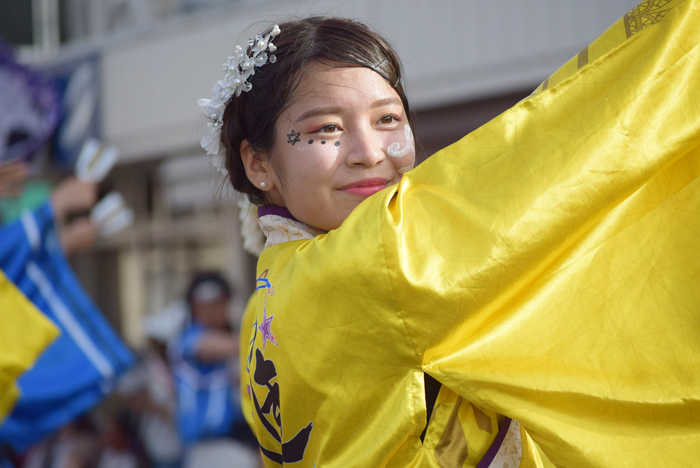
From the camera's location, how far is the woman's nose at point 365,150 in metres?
0.99

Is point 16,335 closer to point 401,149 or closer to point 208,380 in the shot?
point 208,380

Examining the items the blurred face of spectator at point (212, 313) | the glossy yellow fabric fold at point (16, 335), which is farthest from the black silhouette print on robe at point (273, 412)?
the blurred face of spectator at point (212, 313)

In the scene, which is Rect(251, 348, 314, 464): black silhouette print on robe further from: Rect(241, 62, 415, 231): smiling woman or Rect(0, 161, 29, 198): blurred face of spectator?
Rect(0, 161, 29, 198): blurred face of spectator

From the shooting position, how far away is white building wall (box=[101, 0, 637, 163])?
3436 millimetres

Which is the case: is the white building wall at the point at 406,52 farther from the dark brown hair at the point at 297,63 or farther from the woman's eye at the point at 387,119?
the woman's eye at the point at 387,119

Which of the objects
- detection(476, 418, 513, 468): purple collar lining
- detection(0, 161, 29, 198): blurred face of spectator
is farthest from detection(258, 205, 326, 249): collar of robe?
detection(0, 161, 29, 198): blurred face of spectator

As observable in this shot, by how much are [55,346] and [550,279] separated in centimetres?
256

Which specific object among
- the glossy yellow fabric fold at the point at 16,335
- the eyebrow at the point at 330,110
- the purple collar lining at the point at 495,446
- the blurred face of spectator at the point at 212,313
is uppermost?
the eyebrow at the point at 330,110

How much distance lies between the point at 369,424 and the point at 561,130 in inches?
16.7

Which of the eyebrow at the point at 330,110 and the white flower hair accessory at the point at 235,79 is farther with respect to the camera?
the white flower hair accessory at the point at 235,79

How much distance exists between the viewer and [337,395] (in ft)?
2.74

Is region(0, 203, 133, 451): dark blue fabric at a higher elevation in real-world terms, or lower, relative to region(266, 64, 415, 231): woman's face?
lower

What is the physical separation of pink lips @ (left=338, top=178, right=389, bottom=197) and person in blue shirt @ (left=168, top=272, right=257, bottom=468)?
2630mm

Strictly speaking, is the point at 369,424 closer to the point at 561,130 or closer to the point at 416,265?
the point at 416,265
